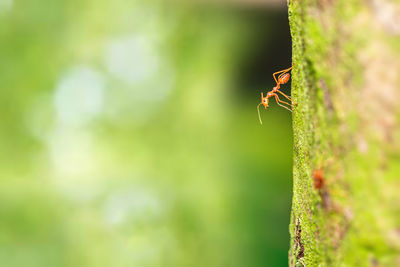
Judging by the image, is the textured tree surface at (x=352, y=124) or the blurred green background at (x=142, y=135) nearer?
the textured tree surface at (x=352, y=124)

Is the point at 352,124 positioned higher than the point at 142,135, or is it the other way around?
the point at 142,135

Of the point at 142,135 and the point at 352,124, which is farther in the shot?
the point at 142,135

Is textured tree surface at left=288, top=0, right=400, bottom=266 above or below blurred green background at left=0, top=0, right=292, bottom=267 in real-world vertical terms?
below

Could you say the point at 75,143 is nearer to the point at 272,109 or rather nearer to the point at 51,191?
the point at 51,191

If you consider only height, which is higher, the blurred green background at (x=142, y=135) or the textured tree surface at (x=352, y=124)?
the blurred green background at (x=142, y=135)
